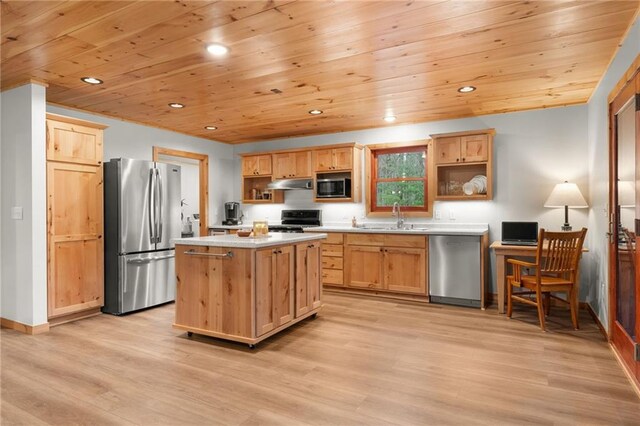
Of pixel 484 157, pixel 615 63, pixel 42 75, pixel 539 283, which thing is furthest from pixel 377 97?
pixel 42 75

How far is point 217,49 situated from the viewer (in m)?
2.89

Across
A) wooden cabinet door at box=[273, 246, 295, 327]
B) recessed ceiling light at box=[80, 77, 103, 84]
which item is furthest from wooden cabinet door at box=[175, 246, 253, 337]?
recessed ceiling light at box=[80, 77, 103, 84]

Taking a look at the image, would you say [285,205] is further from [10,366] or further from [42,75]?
[10,366]

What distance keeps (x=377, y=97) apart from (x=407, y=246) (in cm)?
188

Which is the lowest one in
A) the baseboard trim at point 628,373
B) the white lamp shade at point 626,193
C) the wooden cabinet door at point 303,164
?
the baseboard trim at point 628,373

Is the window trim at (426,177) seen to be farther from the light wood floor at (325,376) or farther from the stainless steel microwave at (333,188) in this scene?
the light wood floor at (325,376)

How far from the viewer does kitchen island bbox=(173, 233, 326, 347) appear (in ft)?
10.1

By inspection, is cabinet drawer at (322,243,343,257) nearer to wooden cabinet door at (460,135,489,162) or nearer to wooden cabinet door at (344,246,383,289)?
wooden cabinet door at (344,246,383,289)

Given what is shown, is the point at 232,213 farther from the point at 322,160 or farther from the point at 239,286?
the point at 239,286

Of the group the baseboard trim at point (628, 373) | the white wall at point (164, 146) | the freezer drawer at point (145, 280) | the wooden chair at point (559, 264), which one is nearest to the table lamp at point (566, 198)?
the wooden chair at point (559, 264)

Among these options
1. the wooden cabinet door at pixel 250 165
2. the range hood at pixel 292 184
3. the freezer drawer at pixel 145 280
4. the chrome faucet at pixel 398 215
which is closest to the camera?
the freezer drawer at pixel 145 280

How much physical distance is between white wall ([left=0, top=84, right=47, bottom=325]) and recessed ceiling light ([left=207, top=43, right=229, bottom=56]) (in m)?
1.98

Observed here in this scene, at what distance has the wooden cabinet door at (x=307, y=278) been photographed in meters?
3.68

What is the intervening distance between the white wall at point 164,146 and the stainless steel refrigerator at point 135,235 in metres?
0.77
